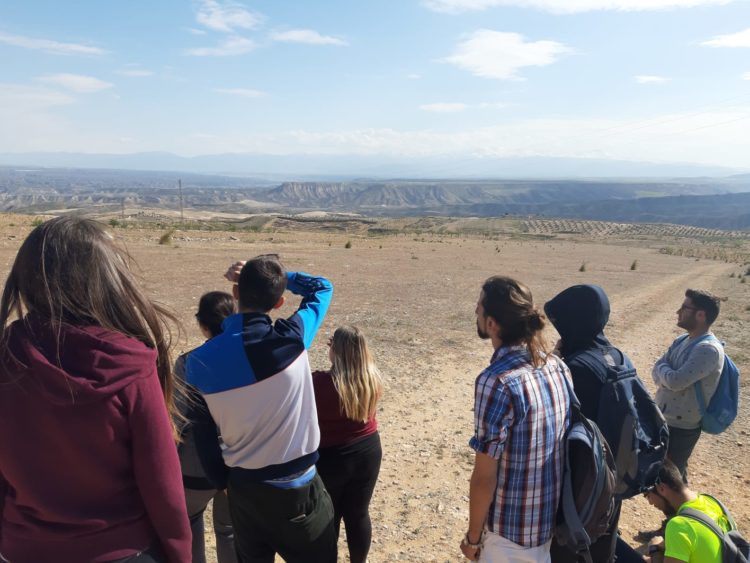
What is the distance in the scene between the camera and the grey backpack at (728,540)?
2817 mm

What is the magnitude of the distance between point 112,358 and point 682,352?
3.93 m

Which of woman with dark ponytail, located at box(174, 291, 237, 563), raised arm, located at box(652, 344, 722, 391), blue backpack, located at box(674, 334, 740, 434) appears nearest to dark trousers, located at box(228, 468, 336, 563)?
woman with dark ponytail, located at box(174, 291, 237, 563)

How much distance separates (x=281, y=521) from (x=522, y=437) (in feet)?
3.76

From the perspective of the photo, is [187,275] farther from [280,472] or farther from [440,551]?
[280,472]

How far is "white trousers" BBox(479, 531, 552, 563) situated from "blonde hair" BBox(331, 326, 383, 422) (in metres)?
0.93

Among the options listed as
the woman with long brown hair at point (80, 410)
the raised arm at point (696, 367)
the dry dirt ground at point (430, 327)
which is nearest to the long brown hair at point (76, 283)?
the woman with long brown hair at point (80, 410)

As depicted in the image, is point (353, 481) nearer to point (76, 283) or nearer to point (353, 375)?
point (353, 375)

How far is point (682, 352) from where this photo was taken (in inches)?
163

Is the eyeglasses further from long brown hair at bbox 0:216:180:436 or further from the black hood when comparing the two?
long brown hair at bbox 0:216:180:436

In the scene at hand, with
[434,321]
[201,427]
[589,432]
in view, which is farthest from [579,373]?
[434,321]

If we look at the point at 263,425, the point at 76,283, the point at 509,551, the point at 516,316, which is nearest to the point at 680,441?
the point at 509,551

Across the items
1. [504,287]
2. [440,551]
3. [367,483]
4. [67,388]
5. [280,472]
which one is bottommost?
[440,551]

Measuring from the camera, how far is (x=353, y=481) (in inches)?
128

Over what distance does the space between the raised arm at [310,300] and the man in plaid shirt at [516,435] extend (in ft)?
2.83
